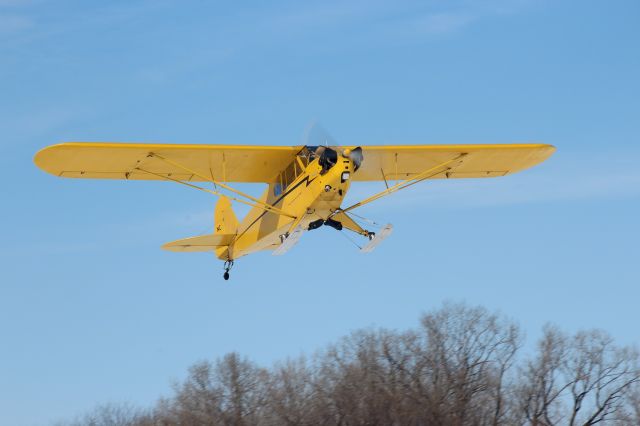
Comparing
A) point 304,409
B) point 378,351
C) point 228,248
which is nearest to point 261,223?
point 228,248

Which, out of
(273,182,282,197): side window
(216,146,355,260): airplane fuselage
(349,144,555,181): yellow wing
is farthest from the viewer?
(349,144,555,181): yellow wing

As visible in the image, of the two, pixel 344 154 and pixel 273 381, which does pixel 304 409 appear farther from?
pixel 344 154

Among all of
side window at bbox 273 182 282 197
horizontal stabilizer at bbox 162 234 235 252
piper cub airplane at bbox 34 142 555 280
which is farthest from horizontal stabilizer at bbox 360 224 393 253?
horizontal stabilizer at bbox 162 234 235 252

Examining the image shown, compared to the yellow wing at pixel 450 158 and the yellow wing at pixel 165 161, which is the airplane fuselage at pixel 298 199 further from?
the yellow wing at pixel 450 158

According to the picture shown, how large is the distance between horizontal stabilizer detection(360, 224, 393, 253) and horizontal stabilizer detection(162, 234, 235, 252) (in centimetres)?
507

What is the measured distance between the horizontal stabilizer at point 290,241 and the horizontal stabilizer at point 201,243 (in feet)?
15.2

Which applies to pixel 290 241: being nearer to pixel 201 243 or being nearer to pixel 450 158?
pixel 201 243

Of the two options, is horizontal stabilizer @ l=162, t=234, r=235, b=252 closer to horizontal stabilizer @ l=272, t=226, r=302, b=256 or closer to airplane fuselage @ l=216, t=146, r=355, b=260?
airplane fuselage @ l=216, t=146, r=355, b=260

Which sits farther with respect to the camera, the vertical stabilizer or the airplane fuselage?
the vertical stabilizer

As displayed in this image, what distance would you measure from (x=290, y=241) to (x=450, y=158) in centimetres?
651

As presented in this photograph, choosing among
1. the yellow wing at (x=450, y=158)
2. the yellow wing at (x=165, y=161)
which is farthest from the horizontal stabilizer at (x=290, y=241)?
the yellow wing at (x=450, y=158)

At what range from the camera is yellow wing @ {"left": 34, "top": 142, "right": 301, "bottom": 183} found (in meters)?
25.9

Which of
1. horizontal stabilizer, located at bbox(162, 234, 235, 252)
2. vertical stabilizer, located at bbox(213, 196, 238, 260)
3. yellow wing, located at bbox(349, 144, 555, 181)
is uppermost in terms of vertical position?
vertical stabilizer, located at bbox(213, 196, 238, 260)

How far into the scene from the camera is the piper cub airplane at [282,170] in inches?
955
